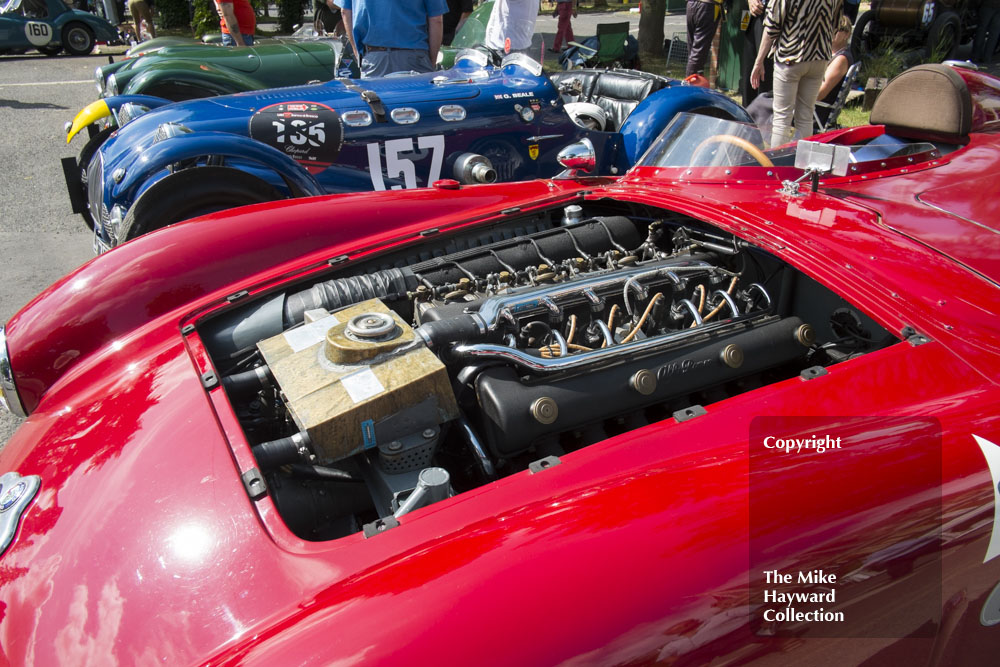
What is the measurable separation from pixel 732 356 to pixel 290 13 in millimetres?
17538

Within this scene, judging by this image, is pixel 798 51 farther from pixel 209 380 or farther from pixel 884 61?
pixel 209 380

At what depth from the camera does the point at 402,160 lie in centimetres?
493

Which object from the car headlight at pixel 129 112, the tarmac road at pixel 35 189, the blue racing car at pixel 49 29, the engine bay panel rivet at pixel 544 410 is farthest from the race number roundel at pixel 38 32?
the engine bay panel rivet at pixel 544 410

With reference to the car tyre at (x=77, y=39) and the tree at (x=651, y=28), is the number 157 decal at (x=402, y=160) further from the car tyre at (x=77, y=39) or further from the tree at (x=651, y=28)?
the car tyre at (x=77, y=39)

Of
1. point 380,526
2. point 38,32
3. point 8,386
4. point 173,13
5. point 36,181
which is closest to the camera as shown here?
point 380,526

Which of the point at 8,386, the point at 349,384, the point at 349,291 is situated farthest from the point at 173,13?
the point at 349,384

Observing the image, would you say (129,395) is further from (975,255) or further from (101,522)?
(975,255)

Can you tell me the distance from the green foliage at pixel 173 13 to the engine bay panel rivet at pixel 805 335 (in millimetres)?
18766

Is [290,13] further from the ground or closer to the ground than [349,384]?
further from the ground

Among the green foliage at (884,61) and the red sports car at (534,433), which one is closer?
the red sports car at (534,433)

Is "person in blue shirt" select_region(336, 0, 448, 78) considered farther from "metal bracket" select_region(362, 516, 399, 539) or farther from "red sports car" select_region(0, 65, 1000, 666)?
"metal bracket" select_region(362, 516, 399, 539)

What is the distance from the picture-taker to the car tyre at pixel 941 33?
9.43 meters

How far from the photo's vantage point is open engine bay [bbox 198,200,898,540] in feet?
5.65

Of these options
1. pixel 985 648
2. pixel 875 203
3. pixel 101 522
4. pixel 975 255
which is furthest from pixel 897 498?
pixel 101 522
